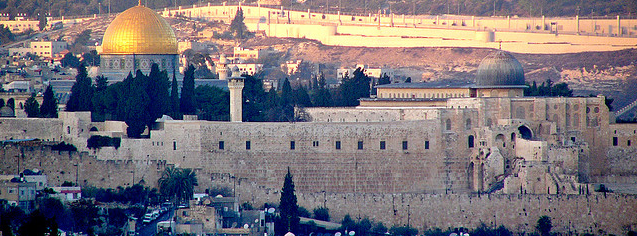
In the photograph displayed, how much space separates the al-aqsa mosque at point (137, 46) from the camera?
61.2m

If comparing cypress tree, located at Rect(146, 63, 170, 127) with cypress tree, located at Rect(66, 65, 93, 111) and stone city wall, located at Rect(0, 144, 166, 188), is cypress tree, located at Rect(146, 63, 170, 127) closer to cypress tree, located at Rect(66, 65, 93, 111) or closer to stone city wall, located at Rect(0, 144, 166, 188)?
cypress tree, located at Rect(66, 65, 93, 111)

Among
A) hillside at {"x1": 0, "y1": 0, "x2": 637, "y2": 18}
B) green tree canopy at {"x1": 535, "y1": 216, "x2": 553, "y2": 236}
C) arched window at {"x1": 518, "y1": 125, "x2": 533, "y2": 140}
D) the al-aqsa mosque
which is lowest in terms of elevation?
green tree canopy at {"x1": 535, "y1": 216, "x2": 553, "y2": 236}

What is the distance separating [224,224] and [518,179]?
10769 millimetres

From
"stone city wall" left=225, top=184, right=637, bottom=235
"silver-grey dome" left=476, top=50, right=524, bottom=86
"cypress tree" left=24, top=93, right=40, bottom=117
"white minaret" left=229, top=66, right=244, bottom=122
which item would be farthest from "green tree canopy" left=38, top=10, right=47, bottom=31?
"stone city wall" left=225, top=184, right=637, bottom=235

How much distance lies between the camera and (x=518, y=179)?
174 ft

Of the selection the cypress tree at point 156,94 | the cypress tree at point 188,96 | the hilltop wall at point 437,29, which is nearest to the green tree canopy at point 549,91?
the cypress tree at point 188,96

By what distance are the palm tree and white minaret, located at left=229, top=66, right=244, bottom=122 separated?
12.9 ft

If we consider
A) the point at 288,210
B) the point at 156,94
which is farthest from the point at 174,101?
the point at 288,210

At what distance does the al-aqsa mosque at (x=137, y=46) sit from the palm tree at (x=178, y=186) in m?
10.5

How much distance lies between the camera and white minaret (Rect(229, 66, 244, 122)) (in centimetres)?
5466

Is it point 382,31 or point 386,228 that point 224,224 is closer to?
point 386,228

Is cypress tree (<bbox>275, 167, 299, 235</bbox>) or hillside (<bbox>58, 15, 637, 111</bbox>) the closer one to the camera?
cypress tree (<bbox>275, 167, 299, 235</bbox>)

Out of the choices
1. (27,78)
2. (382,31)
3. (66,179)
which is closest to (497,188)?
(66,179)

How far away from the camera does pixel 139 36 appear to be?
201 ft
